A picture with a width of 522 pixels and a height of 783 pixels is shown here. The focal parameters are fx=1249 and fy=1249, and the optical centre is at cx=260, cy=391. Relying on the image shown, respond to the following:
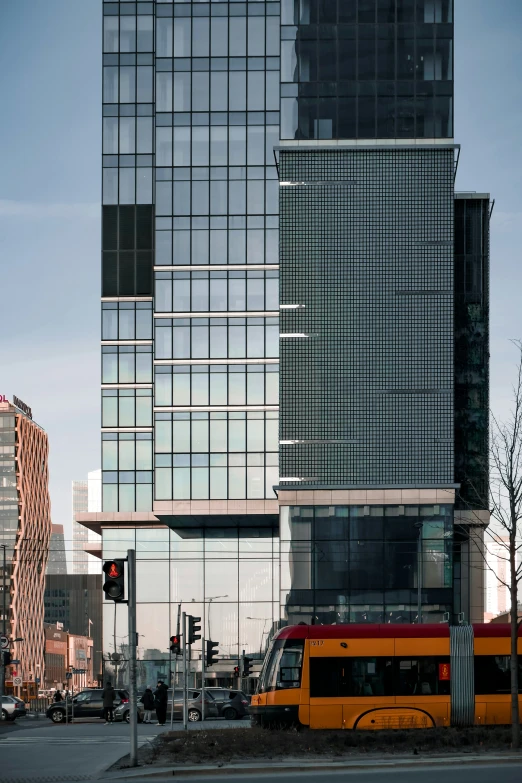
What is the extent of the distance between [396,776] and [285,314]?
175 ft

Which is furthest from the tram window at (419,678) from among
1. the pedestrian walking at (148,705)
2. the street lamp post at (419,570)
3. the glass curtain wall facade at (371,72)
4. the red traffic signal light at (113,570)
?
the glass curtain wall facade at (371,72)

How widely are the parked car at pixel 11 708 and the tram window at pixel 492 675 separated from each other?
31790mm

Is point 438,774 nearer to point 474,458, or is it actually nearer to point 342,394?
point 342,394

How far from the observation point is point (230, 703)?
190 feet

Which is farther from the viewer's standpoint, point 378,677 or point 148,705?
point 148,705

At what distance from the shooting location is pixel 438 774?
22.0 meters

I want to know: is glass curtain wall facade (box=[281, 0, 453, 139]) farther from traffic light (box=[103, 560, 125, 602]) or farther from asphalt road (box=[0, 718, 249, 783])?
traffic light (box=[103, 560, 125, 602])

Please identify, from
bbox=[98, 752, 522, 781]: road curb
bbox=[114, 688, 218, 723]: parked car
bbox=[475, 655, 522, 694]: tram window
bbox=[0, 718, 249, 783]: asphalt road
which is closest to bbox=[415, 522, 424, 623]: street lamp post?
bbox=[114, 688, 218, 723]: parked car

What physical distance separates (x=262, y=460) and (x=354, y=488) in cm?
804

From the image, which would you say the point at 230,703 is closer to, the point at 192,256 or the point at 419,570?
the point at 419,570

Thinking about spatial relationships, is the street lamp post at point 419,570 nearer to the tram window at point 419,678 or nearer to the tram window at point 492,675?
the tram window at point 492,675

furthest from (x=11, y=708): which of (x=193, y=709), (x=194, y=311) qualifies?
(x=194, y=311)

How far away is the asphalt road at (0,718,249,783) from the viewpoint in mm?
24406

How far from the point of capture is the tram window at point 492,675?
1303 inches
